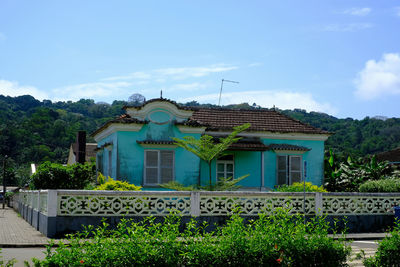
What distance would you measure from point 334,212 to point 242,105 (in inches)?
1963

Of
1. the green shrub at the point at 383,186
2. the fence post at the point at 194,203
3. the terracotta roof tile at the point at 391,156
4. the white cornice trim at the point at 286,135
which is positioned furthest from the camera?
the terracotta roof tile at the point at 391,156

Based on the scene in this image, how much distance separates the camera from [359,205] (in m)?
19.0

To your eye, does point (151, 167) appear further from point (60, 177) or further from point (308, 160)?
point (308, 160)

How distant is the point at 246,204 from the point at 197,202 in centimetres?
175

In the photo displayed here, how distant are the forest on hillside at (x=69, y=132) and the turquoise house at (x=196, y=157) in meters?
24.9

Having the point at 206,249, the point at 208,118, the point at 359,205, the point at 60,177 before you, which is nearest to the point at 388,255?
the point at 206,249

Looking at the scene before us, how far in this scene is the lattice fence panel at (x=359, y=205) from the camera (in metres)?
18.4

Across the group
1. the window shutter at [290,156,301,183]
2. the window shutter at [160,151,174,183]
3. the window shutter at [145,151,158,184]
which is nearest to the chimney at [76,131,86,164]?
the window shutter at [145,151,158,184]

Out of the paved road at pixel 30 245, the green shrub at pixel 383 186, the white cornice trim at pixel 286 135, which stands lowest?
the paved road at pixel 30 245

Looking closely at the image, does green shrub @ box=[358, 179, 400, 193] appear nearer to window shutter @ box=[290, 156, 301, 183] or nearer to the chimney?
window shutter @ box=[290, 156, 301, 183]

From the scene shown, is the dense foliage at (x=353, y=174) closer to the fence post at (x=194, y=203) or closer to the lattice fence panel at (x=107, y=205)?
the fence post at (x=194, y=203)

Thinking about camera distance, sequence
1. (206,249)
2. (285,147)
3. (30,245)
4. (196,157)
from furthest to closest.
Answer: (285,147) → (196,157) → (30,245) → (206,249)

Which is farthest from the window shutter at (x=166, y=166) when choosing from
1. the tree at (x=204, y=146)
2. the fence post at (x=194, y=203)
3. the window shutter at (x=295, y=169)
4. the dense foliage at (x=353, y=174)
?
the dense foliage at (x=353, y=174)

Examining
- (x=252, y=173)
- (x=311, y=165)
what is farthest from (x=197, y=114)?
(x=311, y=165)
